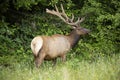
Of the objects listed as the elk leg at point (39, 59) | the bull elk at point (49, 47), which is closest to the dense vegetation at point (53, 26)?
the bull elk at point (49, 47)

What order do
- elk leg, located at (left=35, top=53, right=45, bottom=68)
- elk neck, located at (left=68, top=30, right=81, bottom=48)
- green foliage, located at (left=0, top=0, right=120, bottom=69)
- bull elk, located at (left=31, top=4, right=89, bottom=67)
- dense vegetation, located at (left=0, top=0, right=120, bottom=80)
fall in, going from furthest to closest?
green foliage, located at (left=0, top=0, right=120, bottom=69)
dense vegetation, located at (left=0, top=0, right=120, bottom=80)
elk neck, located at (left=68, top=30, right=81, bottom=48)
elk leg, located at (left=35, top=53, right=45, bottom=68)
bull elk, located at (left=31, top=4, right=89, bottom=67)

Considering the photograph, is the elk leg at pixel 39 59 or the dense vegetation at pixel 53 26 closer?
the elk leg at pixel 39 59

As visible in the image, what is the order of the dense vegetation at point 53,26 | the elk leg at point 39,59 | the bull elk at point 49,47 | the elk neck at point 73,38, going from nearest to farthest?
the bull elk at point 49,47 → the elk leg at point 39,59 → the elk neck at point 73,38 → the dense vegetation at point 53,26

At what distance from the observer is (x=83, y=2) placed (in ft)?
50.9

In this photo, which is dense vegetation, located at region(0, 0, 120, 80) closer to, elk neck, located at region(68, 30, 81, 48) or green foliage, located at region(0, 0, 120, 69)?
green foliage, located at region(0, 0, 120, 69)

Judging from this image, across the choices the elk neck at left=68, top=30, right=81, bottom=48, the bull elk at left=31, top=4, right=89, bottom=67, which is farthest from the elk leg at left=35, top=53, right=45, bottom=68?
the elk neck at left=68, top=30, right=81, bottom=48

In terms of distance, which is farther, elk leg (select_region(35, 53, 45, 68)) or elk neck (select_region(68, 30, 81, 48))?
Result: elk neck (select_region(68, 30, 81, 48))

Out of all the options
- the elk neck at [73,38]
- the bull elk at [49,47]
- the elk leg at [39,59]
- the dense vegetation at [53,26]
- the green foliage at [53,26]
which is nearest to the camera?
the bull elk at [49,47]

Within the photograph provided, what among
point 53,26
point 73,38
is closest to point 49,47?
point 73,38

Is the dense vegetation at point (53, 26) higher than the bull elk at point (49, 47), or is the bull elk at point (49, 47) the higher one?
the bull elk at point (49, 47)

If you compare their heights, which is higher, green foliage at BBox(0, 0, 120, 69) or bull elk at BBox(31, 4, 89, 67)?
bull elk at BBox(31, 4, 89, 67)

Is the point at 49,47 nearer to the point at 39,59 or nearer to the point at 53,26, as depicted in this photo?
the point at 39,59

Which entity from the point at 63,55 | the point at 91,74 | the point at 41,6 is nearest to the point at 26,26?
the point at 41,6

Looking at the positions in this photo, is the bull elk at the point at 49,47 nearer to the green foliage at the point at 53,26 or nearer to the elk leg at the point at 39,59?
the elk leg at the point at 39,59
